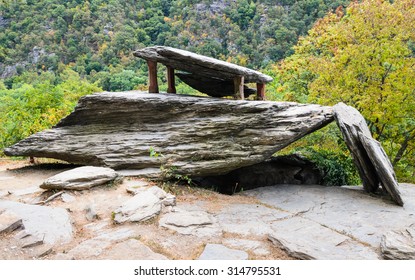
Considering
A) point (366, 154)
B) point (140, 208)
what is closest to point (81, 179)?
point (140, 208)

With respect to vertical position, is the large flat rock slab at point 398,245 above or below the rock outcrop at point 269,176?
above

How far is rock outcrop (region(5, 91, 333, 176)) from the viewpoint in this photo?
27.3ft

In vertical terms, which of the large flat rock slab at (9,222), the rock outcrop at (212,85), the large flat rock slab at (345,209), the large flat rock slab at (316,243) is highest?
the rock outcrop at (212,85)

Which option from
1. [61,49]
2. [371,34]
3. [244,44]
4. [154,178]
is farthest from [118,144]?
[61,49]

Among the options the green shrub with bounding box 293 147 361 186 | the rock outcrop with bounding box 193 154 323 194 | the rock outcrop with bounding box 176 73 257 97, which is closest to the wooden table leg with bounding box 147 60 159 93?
→ the rock outcrop with bounding box 176 73 257 97

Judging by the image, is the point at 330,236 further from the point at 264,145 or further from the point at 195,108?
the point at 195,108

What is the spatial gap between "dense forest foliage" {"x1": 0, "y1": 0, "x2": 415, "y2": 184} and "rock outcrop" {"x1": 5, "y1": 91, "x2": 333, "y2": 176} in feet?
9.83

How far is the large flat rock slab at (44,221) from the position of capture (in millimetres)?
5148

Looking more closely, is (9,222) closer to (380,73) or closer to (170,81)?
(170,81)

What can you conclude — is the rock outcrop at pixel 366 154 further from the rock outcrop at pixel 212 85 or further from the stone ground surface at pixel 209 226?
the rock outcrop at pixel 212 85

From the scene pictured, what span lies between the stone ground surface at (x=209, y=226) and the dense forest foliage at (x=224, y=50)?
3.56 metres

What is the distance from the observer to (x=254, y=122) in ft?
27.8

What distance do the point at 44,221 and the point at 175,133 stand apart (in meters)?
3.91

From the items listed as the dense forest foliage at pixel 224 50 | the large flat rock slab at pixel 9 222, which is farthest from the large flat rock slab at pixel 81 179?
the dense forest foliage at pixel 224 50
